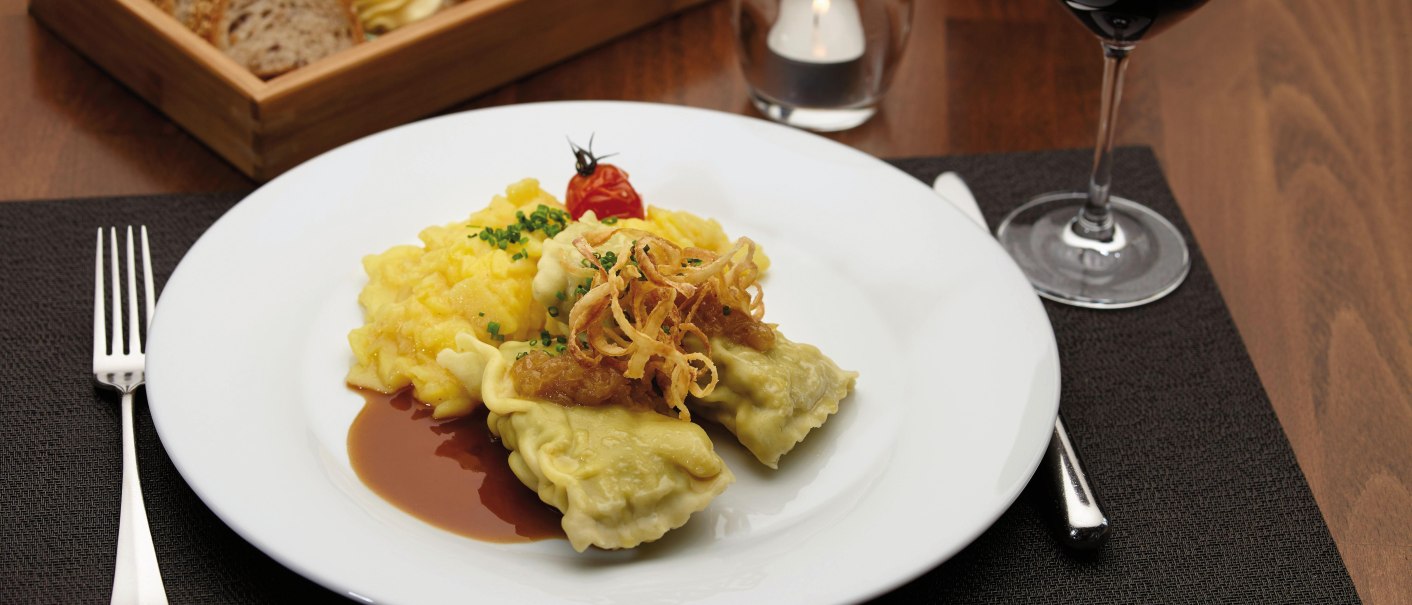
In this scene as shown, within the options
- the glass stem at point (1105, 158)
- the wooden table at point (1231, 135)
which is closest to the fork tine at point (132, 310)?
the wooden table at point (1231, 135)

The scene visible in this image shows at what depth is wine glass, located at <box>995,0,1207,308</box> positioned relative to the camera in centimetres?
337

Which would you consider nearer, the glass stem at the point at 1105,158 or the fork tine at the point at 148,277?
the fork tine at the point at 148,277

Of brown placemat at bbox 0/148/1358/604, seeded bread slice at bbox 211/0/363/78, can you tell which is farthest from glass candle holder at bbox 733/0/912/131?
seeded bread slice at bbox 211/0/363/78

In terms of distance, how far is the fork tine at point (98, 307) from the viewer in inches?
115

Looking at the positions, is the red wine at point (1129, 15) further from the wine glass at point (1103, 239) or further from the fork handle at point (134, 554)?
the fork handle at point (134, 554)

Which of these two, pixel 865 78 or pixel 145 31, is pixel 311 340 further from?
pixel 865 78

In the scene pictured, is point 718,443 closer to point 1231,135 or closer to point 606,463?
point 606,463

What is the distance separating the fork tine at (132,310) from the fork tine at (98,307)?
0.06 m

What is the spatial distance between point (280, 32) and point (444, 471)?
6.51ft

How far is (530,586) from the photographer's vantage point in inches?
88.5

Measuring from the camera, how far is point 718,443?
2717 millimetres

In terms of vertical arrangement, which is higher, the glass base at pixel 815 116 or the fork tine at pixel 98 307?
the fork tine at pixel 98 307

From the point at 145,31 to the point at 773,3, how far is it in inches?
76.4

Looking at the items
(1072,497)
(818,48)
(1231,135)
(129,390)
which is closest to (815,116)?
(818,48)
